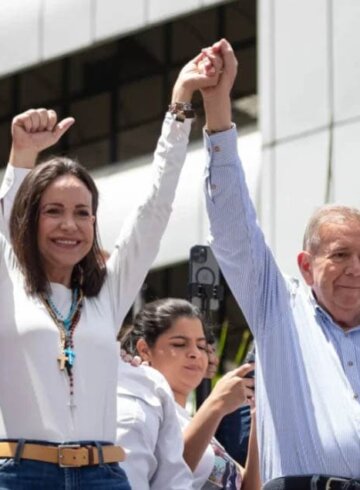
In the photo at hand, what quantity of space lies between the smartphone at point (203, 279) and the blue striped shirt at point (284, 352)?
304cm

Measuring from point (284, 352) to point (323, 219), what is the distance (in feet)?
1.67

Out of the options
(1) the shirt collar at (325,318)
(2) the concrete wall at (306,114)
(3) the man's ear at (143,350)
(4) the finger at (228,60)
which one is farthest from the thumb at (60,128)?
(2) the concrete wall at (306,114)

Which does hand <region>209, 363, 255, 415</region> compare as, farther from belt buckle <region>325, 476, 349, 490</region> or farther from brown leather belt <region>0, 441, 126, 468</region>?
brown leather belt <region>0, 441, 126, 468</region>

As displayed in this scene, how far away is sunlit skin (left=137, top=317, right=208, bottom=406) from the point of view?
5879mm

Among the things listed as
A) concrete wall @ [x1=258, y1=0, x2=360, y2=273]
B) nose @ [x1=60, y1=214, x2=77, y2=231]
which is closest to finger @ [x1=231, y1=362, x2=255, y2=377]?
nose @ [x1=60, y1=214, x2=77, y2=231]

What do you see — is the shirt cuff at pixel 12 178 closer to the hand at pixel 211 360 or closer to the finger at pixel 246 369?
the finger at pixel 246 369

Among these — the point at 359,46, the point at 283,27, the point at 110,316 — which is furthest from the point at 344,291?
the point at 283,27

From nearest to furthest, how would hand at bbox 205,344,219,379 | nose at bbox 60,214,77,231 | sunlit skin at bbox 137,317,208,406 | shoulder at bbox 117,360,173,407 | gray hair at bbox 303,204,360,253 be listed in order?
nose at bbox 60,214,77,231, gray hair at bbox 303,204,360,253, shoulder at bbox 117,360,173,407, sunlit skin at bbox 137,317,208,406, hand at bbox 205,344,219,379

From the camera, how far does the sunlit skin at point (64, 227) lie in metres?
4.56

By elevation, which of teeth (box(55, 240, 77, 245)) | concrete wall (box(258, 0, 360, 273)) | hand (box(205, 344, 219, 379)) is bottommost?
hand (box(205, 344, 219, 379))

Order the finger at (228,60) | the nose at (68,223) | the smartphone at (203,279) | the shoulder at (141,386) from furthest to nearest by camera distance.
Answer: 1. the smartphone at (203,279)
2. the shoulder at (141,386)
3. the finger at (228,60)
4. the nose at (68,223)

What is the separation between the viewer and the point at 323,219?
4.88 metres

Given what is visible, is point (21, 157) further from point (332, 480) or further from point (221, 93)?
point (332, 480)

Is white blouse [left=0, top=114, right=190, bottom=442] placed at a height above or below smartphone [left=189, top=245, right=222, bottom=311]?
below
